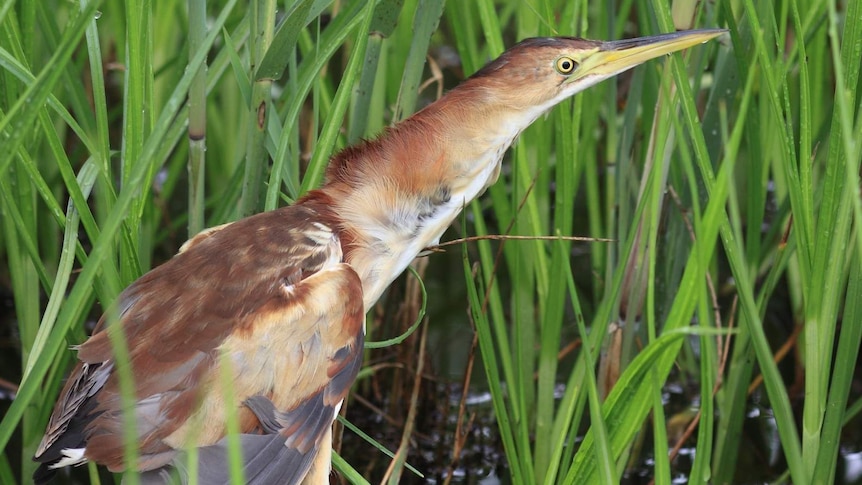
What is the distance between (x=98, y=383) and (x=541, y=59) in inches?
31.2

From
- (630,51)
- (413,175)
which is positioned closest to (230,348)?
(413,175)

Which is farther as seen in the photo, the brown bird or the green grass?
the brown bird

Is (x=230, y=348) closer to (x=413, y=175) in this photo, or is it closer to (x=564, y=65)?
(x=413, y=175)

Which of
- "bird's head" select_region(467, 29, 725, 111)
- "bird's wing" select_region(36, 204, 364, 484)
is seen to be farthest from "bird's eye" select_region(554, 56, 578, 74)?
"bird's wing" select_region(36, 204, 364, 484)

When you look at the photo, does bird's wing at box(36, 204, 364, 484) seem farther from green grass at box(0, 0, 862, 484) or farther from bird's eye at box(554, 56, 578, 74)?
bird's eye at box(554, 56, 578, 74)

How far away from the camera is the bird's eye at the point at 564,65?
63.7 inches

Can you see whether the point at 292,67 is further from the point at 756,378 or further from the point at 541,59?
the point at 756,378

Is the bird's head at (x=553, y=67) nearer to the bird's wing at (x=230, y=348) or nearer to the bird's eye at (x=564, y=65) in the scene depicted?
the bird's eye at (x=564, y=65)

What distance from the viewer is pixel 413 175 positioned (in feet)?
5.32

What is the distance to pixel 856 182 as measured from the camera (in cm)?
119

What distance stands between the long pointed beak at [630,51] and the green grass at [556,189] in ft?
0.15

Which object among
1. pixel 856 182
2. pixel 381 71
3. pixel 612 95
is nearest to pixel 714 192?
pixel 856 182

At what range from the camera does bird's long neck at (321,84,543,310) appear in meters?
1.61

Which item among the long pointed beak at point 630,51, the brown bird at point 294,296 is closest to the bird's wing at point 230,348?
the brown bird at point 294,296
